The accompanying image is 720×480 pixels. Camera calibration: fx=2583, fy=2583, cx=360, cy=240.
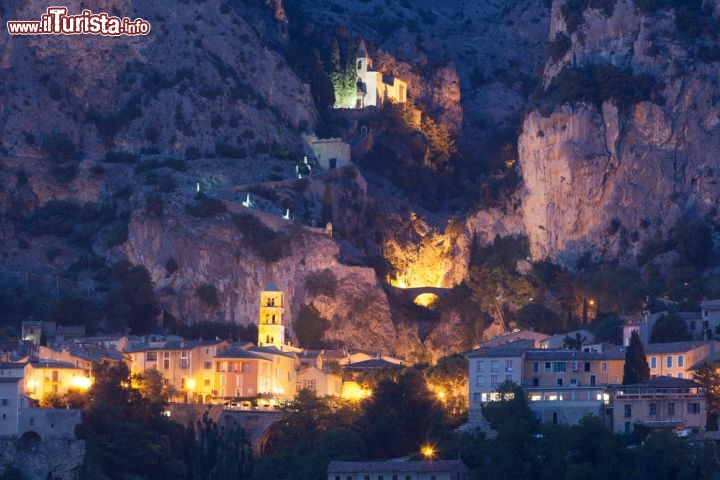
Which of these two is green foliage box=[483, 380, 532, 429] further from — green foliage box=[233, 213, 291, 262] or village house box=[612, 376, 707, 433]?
green foliage box=[233, 213, 291, 262]

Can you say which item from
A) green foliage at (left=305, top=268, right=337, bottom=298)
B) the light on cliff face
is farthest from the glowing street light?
the light on cliff face

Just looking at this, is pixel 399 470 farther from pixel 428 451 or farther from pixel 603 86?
pixel 603 86

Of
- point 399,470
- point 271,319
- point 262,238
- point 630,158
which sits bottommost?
point 399,470

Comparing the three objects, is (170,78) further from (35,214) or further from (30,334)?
(30,334)

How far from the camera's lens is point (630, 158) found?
136 meters

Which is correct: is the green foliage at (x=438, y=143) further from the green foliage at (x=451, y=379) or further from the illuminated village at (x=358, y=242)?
the green foliage at (x=451, y=379)

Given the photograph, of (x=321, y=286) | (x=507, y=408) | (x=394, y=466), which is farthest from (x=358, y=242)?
(x=394, y=466)

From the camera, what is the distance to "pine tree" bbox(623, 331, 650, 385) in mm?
111375

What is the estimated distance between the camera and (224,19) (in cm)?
15438

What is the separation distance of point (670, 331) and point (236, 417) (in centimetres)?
2067

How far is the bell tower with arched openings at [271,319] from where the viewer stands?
132625 millimetres

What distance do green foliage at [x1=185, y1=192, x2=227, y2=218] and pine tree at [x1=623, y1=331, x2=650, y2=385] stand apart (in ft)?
113

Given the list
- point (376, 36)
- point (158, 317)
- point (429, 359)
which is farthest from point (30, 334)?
point (376, 36)

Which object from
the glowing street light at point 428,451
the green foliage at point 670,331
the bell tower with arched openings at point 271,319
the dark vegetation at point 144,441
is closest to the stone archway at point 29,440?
the dark vegetation at point 144,441
